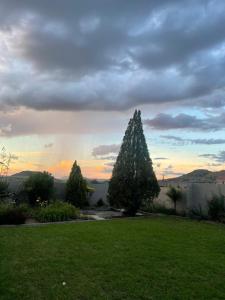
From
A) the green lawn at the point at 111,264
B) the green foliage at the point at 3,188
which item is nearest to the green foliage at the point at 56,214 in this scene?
the green lawn at the point at 111,264

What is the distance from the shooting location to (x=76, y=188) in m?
19.8

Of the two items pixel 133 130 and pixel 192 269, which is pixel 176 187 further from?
pixel 192 269

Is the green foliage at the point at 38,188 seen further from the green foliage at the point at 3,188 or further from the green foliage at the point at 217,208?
the green foliage at the point at 217,208

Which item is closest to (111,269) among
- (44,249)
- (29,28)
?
(44,249)

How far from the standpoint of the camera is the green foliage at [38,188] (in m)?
18.3

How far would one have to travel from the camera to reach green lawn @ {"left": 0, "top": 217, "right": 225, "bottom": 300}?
5.41 metres

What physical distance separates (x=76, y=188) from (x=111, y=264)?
1308 centimetres

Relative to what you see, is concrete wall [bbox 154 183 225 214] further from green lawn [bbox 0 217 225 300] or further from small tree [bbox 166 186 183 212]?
green lawn [bbox 0 217 225 300]

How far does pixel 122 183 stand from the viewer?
1636 centimetres

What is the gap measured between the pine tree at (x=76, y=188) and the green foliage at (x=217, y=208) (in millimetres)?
7467

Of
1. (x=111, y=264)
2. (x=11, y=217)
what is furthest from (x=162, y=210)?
(x=111, y=264)

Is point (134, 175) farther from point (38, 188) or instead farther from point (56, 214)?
point (38, 188)

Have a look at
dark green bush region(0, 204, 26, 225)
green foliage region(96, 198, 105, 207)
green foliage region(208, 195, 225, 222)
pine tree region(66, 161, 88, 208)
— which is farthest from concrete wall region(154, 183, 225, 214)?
dark green bush region(0, 204, 26, 225)

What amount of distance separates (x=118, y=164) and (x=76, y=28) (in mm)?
7083
